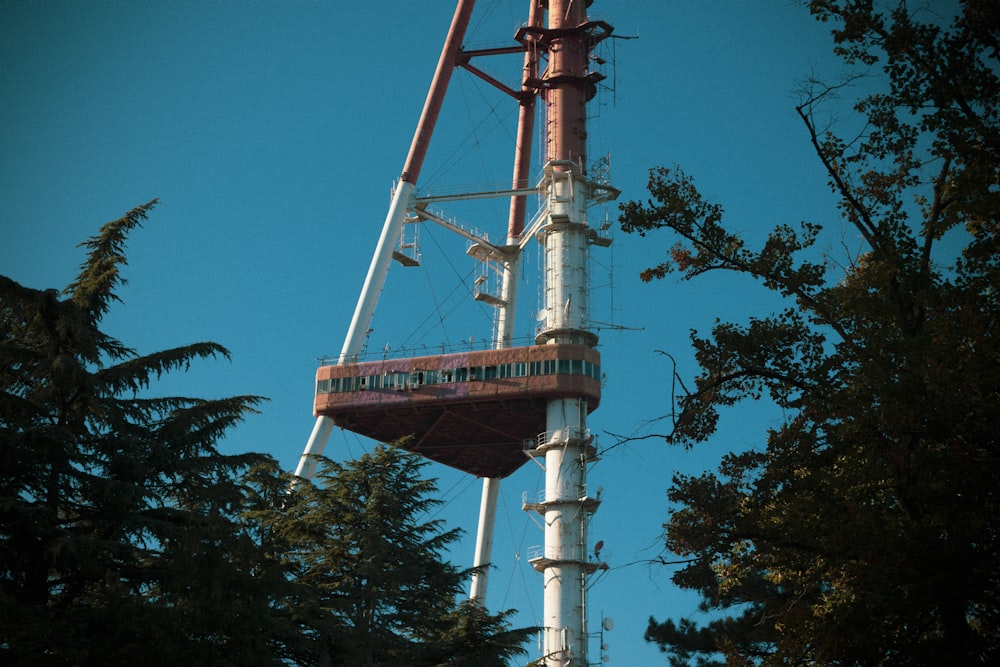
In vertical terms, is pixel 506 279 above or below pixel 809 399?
above

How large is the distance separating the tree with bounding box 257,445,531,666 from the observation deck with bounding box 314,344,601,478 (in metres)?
25.8

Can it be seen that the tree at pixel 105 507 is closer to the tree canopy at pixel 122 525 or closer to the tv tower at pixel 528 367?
the tree canopy at pixel 122 525

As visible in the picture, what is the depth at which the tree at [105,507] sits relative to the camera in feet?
65.4

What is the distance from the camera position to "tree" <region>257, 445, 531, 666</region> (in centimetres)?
3275

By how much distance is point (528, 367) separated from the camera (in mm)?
64438

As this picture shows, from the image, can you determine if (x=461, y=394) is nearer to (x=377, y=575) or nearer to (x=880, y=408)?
(x=377, y=575)

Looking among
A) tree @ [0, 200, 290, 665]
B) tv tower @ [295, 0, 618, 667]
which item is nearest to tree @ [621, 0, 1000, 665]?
tree @ [0, 200, 290, 665]

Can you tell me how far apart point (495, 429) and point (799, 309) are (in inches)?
1927

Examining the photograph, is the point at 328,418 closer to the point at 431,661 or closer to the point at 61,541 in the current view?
the point at 431,661

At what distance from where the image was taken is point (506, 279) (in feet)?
248

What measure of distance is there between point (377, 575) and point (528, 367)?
3147 centimetres

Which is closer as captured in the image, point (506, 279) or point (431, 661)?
point (431, 661)

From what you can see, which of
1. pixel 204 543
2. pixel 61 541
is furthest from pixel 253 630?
pixel 61 541

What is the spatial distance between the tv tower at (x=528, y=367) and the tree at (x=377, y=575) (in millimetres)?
22194
